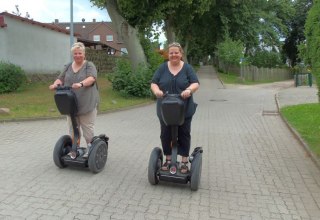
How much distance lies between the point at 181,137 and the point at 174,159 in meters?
0.33

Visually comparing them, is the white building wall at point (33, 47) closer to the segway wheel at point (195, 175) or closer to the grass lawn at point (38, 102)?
the grass lawn at point (38, 102)

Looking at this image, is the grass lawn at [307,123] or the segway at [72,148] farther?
the grass lawn at [307,123]

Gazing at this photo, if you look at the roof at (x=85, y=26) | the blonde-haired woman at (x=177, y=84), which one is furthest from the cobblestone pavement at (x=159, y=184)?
the roof at (x=85, y=26)

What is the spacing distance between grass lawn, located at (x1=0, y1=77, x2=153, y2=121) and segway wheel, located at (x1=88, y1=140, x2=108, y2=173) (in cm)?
597

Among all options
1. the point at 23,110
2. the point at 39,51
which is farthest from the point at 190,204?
the point at 39,51

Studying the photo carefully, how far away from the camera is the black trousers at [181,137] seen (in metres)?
5.26

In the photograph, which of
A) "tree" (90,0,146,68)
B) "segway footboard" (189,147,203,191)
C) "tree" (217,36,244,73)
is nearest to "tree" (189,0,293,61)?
"tree" (217,36,244,73)

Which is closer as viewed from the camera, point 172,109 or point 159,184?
point 172,109

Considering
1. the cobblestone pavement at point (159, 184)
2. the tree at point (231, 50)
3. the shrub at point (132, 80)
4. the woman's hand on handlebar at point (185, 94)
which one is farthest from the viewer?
the tree at point (231, 50)

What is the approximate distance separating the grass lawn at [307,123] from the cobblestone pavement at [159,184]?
10.9 inches

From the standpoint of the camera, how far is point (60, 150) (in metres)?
5.96

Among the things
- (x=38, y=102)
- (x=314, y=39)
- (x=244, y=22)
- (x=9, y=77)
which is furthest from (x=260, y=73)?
(x=314, y=39)

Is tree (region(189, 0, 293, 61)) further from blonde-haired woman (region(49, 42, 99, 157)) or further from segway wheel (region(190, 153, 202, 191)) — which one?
segway wheel (region(190, 153, 202, 191))

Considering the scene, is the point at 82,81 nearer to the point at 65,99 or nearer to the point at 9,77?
the point at 65,99
